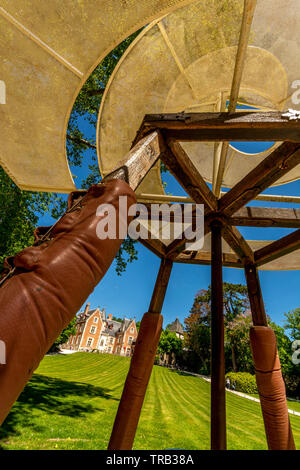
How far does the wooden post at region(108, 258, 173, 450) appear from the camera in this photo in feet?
12.5

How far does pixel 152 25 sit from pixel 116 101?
1107mm

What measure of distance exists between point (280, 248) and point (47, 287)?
15.5 ft

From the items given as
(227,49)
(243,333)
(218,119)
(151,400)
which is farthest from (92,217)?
(243,333)

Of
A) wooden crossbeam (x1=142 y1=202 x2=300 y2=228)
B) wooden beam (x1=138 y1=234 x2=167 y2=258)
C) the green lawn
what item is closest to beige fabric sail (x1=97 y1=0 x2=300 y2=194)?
wooden crossbeam (x1=142 y1=202 x2=300 y2=228)

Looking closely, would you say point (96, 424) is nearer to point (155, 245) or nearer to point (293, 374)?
point (155, 245)

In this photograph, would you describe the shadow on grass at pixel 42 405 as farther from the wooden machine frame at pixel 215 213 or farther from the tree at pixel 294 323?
the tree at pixel 294 323

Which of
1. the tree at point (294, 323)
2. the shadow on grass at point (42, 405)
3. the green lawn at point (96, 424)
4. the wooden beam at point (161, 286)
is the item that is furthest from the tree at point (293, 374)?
the wooden beam at point (161, 286)

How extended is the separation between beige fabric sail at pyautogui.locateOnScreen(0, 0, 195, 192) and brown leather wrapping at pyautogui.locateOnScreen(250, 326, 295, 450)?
14.5 feet

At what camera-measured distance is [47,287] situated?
107 centimetres

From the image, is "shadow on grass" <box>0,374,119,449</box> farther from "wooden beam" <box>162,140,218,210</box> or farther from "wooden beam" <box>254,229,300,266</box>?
"wooden beam" <box>254,229,300,266</box>

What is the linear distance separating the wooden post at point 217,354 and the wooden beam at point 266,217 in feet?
1.44

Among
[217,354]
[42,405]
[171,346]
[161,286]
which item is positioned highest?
[171,346]

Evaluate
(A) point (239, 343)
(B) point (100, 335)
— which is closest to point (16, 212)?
(A) point (239, 343)

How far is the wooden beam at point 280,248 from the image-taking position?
4.51 metres
